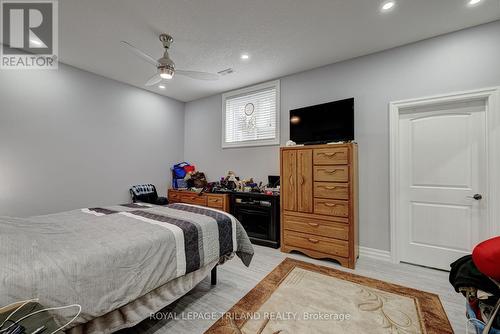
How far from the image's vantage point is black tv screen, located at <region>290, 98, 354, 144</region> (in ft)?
9.32

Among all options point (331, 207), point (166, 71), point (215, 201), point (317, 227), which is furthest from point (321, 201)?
point (166, 71)

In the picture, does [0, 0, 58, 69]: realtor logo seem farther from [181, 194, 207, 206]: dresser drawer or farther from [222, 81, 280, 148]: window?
[181, 194, 207, 206]: dresser drawer

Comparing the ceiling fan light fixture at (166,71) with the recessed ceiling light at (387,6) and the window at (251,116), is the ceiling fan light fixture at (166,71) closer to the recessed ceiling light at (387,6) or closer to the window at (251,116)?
the window at (251,116)

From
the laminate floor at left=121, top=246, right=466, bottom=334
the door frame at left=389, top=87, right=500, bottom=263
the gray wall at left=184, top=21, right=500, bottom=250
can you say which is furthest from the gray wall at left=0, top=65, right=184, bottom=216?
the door frame at left=389, top=87, right=500, bottom=263

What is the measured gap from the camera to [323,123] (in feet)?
9.91

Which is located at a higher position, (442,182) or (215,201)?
(442,182)

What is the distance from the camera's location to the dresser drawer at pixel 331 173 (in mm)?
2642

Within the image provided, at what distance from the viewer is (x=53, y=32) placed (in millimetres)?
2463

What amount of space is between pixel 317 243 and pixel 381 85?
238 centimetres

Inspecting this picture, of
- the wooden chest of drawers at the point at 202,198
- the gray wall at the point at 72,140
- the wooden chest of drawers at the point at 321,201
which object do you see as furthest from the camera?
the wooden chest of drawers at the point at 202,198

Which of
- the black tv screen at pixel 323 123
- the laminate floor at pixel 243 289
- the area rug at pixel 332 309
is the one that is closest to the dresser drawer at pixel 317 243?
the laminate floor at pixel 243 289

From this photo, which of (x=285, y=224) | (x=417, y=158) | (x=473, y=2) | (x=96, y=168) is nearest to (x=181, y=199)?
(x=96, y=168)

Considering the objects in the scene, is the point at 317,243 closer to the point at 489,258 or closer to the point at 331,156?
the point at 331,156

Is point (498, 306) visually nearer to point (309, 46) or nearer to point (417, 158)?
point (417, 158)
